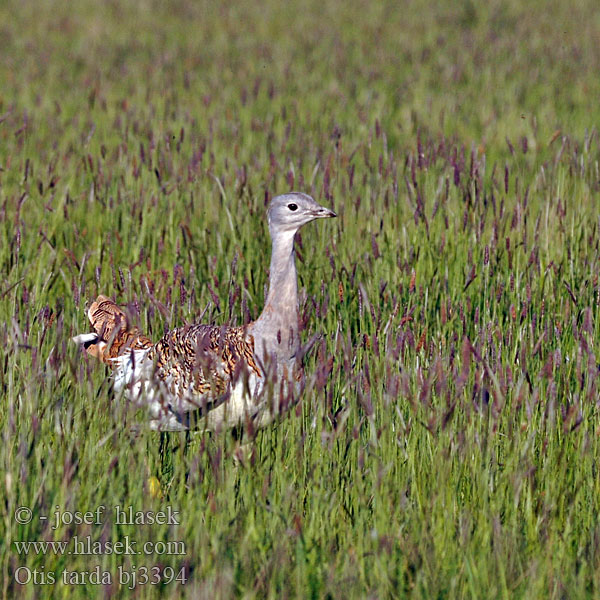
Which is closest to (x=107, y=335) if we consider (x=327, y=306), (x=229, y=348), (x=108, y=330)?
(x=108, y=330)


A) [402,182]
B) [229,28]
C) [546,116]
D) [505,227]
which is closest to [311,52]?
[229,28]

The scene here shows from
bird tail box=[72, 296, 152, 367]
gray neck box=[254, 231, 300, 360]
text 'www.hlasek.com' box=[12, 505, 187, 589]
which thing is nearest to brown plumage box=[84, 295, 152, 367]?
bird tail box=[72, 296, 152, 367]

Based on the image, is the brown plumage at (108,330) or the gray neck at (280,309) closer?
the gray neck at (280,309)

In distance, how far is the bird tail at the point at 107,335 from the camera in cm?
398

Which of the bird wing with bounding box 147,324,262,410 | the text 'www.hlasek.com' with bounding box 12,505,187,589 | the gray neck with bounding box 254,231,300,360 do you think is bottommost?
the text 'www.hlasek.com' with bounding box 12,505,187,589

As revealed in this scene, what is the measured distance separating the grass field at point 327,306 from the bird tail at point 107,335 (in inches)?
3.9

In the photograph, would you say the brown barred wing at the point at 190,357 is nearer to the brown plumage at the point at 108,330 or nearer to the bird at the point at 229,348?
the bird at the point at 229,348

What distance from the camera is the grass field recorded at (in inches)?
107

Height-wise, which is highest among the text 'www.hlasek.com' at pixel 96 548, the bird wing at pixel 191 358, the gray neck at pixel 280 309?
the gray neck at pixel 280 309

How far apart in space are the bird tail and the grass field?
0.10m

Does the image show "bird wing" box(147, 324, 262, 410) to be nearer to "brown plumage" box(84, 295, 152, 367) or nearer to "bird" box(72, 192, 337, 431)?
"bird" box(72, 192, 337, 431)

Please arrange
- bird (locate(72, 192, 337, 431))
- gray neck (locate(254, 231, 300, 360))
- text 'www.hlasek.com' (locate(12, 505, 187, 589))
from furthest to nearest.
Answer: gray neck (locate(254, 231, 300, 360))
bird (locate(72, 192, 337, 431))
text 'www.hlasek.com' (locate(12, 505, 187, 589))

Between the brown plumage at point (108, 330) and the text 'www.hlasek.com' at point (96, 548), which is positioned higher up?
the brown plumage at point (108, 330)

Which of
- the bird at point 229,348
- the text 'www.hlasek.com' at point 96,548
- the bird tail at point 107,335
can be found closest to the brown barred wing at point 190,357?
the bird at point 229,348
